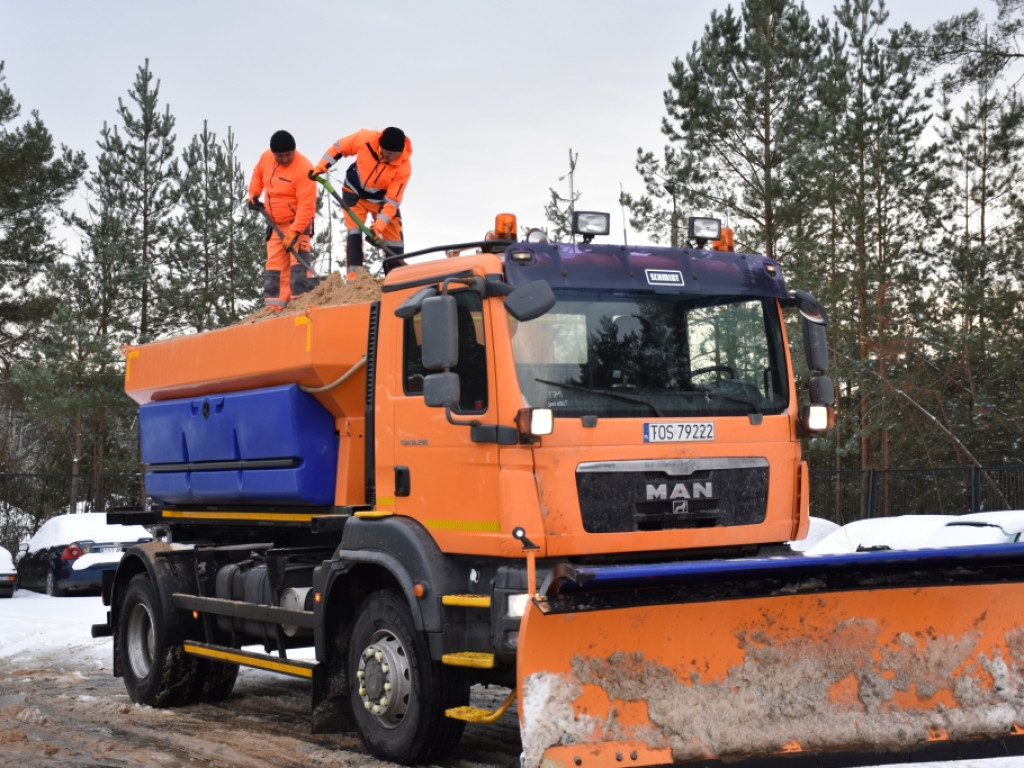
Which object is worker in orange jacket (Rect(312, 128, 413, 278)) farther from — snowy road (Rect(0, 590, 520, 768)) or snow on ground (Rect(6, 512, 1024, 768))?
snow on ground (Rect(6, 512, 1024, 768))

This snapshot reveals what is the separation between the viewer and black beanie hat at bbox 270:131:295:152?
1101cm

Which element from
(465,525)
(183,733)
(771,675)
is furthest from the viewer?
(183,733)

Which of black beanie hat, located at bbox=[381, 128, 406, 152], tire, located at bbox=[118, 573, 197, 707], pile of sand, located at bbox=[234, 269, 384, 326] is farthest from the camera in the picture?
black beanie hat, located at bbox=[381, 128, 406, 152]

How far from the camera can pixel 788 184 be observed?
25625mm

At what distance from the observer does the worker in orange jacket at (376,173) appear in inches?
396

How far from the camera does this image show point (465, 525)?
6.35m

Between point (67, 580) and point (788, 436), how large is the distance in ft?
49.2

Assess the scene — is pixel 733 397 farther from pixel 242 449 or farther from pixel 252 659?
pixel 252 659

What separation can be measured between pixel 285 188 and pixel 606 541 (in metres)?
6.12

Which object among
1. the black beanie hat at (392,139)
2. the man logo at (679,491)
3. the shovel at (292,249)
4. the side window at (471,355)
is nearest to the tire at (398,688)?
the side window at (471,355)

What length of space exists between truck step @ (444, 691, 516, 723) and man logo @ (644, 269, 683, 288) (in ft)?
7.61

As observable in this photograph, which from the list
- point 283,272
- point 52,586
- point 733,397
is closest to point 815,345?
point 733,397

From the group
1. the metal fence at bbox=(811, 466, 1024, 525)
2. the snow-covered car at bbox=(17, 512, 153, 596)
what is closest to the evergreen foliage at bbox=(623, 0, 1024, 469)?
the metal fence at bbox=(811, 466, 1024, 525)

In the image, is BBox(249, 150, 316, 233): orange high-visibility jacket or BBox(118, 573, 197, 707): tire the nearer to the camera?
BBox(118, 573, 197, 707): tire
